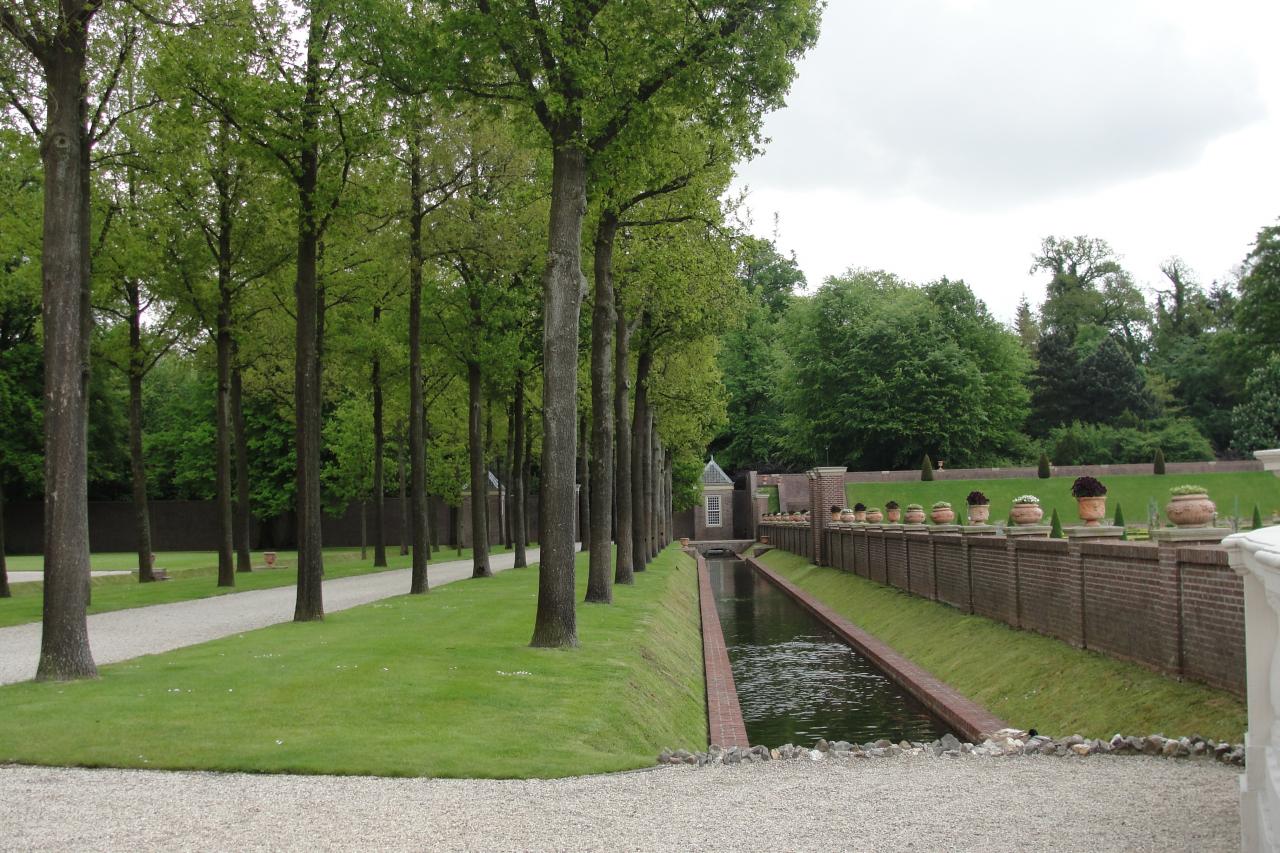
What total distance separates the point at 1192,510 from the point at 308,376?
12.0m

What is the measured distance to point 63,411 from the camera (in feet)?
35.2

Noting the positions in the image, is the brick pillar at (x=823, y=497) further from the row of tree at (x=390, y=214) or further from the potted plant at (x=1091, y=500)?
the potted plant at (x=1091, y=500)

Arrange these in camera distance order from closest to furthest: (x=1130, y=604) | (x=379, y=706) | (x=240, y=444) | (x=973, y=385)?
(x=379, y=706), (x=1130, y=604), (x=240, y=444), (x=973, y=385)

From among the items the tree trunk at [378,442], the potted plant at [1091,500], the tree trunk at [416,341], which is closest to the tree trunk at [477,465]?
the tree trunk at [378,442]

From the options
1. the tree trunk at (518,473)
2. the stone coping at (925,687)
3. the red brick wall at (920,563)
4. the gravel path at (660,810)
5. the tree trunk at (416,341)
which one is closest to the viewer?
the gravel path at (660,810)

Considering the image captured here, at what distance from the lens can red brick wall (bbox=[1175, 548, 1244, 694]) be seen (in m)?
9.70

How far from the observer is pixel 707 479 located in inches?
3196

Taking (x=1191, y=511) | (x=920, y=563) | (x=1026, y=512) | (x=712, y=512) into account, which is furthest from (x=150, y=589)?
(x=712, y=512)

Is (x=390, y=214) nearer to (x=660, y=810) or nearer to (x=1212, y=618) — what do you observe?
(x=1212, y=618)

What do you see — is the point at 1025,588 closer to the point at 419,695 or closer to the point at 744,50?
the point at 744,50

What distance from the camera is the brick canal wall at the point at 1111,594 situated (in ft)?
33.0

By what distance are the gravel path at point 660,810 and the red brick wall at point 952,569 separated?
41.0 ft

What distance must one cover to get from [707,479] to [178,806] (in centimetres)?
7516

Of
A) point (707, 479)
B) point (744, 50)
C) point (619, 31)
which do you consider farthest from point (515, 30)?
point (707, 479)
